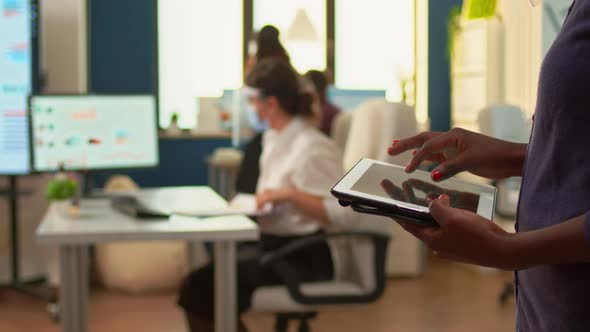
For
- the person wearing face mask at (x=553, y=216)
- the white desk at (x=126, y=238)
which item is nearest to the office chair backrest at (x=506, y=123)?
the white desk at (x=126, y=238)

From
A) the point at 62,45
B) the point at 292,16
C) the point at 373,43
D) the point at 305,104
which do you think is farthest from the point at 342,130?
the point at 373,43

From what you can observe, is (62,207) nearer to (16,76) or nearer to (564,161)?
(16,76)

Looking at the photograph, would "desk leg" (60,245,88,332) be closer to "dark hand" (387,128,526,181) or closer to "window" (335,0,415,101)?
"dark hand" (387,128,526,181)

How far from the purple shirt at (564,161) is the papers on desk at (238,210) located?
5.07 ft

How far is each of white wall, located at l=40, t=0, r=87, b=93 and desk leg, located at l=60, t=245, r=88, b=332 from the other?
7.70 ft

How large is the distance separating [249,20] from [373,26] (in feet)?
3.52

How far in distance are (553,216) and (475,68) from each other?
495cm

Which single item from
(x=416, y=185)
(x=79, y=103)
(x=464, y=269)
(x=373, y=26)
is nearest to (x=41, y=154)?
(x=79, y=103)

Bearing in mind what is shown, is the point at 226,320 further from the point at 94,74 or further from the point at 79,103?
the point at 94,74

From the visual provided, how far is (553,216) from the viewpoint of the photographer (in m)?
0.87

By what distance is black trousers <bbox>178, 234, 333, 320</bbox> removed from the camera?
2.45m

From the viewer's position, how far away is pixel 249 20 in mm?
6582

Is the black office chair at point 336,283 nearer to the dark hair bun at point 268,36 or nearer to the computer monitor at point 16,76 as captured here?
the dark hair bun at point 268,36

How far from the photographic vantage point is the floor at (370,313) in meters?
3.67
